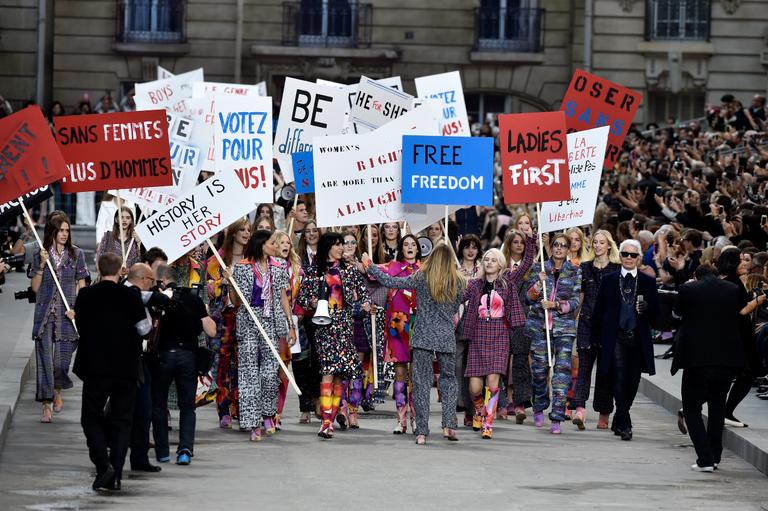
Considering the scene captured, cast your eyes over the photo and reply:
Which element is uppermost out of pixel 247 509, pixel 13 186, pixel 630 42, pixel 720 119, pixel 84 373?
pixel 630 42

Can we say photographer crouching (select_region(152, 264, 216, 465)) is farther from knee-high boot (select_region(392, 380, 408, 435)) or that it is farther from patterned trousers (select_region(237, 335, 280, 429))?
knee-high boot (select_region(392, 380, 408, 435))

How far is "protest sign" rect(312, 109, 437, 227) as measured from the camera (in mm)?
16469

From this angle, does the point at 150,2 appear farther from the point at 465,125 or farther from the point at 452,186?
the point at 452,186

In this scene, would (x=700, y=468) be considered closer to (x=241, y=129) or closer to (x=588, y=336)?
(x=588, y=336)

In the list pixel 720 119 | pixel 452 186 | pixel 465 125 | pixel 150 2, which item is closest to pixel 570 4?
pixel 150 2

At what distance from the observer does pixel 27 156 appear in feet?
53.4

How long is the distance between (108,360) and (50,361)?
3.70 meters

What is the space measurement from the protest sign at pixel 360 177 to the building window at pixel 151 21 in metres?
29.5

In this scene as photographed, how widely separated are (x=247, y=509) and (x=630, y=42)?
3511cm

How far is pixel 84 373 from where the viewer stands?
40.8ft

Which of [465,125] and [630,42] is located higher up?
[630,42]

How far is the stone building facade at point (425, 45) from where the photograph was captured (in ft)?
148

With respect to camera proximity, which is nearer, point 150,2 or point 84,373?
point 84,373

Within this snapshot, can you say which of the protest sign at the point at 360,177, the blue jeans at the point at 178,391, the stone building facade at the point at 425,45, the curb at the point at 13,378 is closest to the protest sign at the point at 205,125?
the protest sign at the point at 360,177
